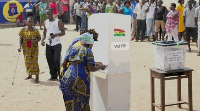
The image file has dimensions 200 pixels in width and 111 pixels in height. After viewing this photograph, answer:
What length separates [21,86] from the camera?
9531mm

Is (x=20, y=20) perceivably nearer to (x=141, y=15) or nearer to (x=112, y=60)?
(x=141, y=15)

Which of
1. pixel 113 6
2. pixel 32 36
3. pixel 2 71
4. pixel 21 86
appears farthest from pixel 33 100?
pixel 113 6

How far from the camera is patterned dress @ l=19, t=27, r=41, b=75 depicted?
9.70 m

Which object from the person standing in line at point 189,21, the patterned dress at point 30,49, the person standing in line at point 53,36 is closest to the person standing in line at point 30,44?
the patterned dress at point 30,49

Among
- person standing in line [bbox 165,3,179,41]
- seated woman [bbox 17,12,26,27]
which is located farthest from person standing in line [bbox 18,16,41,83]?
seated woman [bbox 17,12,26,27]

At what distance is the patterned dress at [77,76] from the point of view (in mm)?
5547

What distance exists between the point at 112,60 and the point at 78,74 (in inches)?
34.2

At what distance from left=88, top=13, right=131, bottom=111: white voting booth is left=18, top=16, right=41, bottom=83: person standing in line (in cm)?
345

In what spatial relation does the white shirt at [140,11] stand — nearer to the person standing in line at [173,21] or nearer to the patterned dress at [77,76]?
the person standing in line at [173,21]

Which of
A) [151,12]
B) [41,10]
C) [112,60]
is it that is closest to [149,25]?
[151,12]

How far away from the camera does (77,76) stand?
5547mm

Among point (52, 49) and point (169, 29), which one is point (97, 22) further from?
point (169, 29)

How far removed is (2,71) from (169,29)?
6086mm

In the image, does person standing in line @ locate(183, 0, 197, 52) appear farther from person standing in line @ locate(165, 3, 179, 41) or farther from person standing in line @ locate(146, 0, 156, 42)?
person standing in line @ locate(146, 0, 156, 42)
